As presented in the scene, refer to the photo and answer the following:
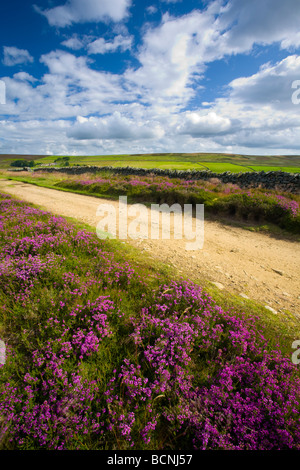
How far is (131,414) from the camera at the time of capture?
2.46 meters

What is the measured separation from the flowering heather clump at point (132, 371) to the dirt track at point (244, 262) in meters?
1.60

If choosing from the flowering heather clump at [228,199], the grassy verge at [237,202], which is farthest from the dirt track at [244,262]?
the flowering heather clump at [228,199]

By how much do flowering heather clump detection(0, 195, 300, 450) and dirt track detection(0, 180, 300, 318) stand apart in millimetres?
1602

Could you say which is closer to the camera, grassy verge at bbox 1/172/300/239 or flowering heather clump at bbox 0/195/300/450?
flowering heather clump at bbox 0/195/300/450

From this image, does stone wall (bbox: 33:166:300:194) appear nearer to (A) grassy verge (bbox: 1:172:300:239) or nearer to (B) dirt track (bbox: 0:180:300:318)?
(A) grassy verge (bbox: 1:172:300:239)

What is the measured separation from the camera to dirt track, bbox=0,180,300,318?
17.8 feet

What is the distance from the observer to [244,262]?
7.13 metres

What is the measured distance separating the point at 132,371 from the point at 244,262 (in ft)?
18.0

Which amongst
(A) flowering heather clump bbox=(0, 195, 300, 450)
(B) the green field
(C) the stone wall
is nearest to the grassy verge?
(C) the stone wall

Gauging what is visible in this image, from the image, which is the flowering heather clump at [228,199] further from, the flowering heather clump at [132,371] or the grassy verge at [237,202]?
the flowering heather clump at [132,371]

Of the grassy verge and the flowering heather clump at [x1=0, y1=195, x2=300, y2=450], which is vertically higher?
the grassy verge

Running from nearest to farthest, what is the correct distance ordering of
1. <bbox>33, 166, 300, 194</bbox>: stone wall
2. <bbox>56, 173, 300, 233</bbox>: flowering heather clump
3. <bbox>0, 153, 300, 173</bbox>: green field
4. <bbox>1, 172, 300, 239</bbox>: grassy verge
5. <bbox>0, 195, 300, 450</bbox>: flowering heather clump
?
<bbox>0, 195, 300, 450</bbox>: flowering heather clump
<bbox>1, 172, 300, 239</bbox>: grassy verge
<bbox>56, 173, 300, 233</bbox>: flowering heather clump
<bbox>33, 166, 300, 194</bbox>: stone wall
<bbox>0, 153, 300, 173</bbox>: green field

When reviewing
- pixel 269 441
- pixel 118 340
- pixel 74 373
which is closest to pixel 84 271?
pixel 118 340

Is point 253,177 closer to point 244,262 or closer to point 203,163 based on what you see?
point 244,262
